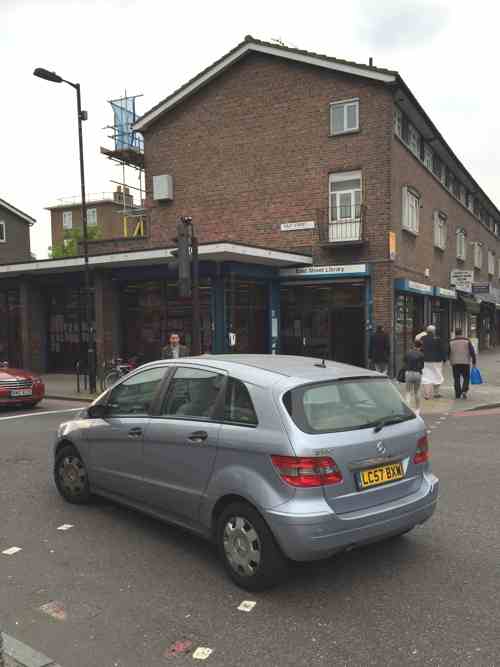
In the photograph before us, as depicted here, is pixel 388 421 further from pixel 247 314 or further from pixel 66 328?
pixel 66 328

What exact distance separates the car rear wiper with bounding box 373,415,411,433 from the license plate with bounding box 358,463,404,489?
0.86 feet

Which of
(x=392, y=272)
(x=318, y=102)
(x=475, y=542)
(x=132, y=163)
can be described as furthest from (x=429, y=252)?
(x=475, y=542)

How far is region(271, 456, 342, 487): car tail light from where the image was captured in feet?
11.4

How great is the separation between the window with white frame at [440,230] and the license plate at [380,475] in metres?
20.9

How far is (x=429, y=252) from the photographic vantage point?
22.3 m

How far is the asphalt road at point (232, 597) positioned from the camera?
2980 mm

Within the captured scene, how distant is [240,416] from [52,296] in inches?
733

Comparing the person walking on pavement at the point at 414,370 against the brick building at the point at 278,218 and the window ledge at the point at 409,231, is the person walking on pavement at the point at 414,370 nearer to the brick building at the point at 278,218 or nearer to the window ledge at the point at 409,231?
the brick building at the point at 278,218

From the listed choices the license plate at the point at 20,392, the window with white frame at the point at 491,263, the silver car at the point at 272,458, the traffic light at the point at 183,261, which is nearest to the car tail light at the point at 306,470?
the silver car at the point at 272,458

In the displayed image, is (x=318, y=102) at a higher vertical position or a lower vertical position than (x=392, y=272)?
higher

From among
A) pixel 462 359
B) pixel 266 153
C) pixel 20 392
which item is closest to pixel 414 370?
pixel 462 359

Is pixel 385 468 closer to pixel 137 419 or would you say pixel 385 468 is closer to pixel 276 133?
pixel 137 419

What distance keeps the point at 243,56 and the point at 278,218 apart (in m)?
5.95

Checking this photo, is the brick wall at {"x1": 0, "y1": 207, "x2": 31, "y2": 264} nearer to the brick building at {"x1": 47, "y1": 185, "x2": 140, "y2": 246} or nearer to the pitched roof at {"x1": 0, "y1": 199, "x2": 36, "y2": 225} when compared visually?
the pitched roof at {"x1": 0, "y1": 199, "x2": 36, "y2": 225}
